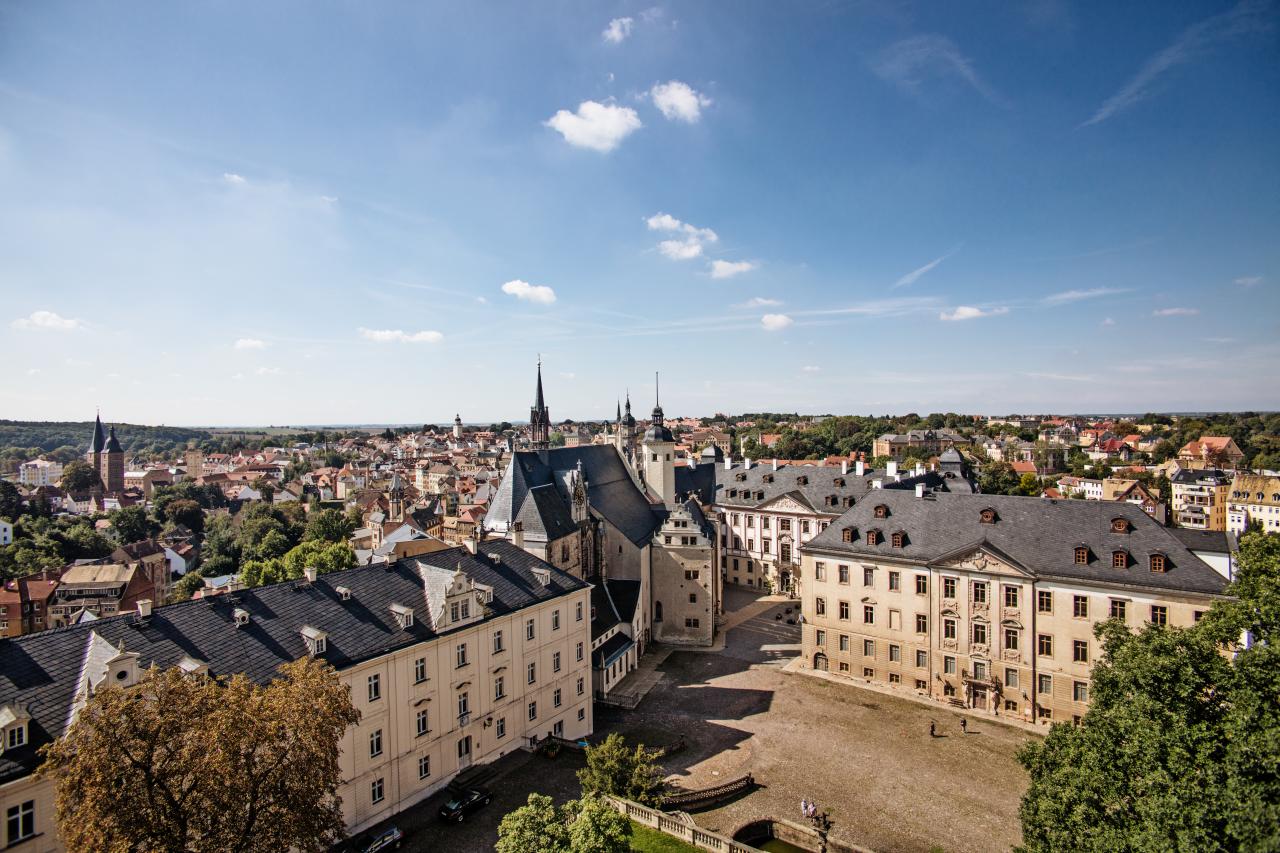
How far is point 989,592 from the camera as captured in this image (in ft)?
128

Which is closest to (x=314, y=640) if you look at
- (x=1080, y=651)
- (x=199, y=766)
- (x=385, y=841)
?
(x=385, y=841)

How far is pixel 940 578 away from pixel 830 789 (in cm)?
1609

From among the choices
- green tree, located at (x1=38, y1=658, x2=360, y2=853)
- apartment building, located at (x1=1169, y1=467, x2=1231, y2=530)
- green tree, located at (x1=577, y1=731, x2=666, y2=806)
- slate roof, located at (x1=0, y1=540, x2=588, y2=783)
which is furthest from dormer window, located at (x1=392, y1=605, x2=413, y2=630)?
apartment building, located at (x1=1169, y1=467, x2=1231, y2=530)

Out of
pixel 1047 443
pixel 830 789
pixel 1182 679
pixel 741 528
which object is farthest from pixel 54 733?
pixel 1047 443

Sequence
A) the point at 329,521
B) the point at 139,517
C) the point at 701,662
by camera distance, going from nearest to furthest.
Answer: the point at 701,662 → the point at 329,521 → the point at 139,517

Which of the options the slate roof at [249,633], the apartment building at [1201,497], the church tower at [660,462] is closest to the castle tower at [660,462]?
the church tower at [660,462]

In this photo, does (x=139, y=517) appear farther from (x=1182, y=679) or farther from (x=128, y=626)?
(x=1182, y=679)

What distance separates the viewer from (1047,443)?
189 meters

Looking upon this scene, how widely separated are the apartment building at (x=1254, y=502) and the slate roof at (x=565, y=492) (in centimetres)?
9809

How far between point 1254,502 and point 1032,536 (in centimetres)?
9508

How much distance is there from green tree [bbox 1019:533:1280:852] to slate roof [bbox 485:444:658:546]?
33.5m

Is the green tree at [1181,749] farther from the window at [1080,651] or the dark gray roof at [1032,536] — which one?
the window at [1080,651]

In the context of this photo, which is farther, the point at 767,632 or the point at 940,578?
the point at 767,632

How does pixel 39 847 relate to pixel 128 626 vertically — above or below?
below
